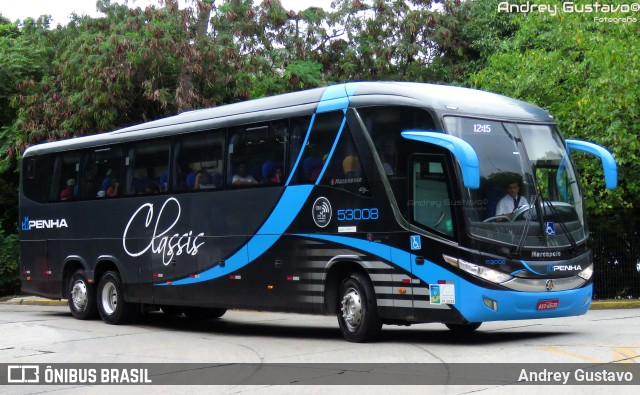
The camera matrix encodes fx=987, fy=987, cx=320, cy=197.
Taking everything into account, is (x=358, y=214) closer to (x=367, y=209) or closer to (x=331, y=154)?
(x=367, y=209)

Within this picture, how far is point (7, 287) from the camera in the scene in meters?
31.4

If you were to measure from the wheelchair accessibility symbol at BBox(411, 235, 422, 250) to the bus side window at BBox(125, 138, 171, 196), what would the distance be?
6.34 meters

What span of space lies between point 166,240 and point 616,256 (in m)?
12.0

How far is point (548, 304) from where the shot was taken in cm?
1328

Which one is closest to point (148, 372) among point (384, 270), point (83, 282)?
point (384, 270)

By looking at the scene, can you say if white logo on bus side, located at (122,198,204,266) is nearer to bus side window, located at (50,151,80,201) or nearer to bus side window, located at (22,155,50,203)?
bus side window, located at (50,151,80,201)

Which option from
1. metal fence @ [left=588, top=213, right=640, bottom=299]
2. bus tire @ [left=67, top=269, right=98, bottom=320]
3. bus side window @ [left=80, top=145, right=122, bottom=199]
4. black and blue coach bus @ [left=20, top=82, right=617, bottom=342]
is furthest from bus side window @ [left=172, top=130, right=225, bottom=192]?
metal fence @ [left=588, top=213, right=640, bottom=299]

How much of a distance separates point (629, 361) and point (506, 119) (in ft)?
13.6

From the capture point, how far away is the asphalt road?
1147cm

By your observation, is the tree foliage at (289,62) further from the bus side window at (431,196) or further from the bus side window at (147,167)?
the bus side window at (431,196)

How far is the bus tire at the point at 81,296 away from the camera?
20.2 m

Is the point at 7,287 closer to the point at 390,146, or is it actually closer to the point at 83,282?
the point at 83,282

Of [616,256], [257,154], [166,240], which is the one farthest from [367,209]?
[616,256]

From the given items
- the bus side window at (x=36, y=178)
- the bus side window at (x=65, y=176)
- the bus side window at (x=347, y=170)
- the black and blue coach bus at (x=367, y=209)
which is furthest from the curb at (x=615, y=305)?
the bus side window at (x=36, y=178)
